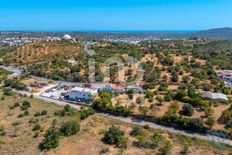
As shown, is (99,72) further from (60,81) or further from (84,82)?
(60,81)

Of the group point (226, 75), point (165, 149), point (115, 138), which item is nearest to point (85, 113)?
point (115, 138)

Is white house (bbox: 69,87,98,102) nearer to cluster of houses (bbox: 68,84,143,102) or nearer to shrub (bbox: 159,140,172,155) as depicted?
cluster of houses (bbox: 68,84,143,102)

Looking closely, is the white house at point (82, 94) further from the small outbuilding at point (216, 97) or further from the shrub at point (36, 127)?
the small outbuilding at point (216, 97)

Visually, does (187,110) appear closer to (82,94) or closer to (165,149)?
(165,149)

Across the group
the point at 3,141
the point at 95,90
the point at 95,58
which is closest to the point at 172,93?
the point at 95,90

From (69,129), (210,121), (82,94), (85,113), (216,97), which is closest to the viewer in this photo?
(69,129)

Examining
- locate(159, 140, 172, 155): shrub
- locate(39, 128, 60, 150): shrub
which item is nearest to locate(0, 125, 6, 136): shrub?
locate(39, 128, 60, 150): shrub

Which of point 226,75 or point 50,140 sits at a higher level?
point 226,75

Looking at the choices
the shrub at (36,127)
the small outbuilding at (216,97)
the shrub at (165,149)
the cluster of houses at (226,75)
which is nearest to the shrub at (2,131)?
the shrub at (36,127)
